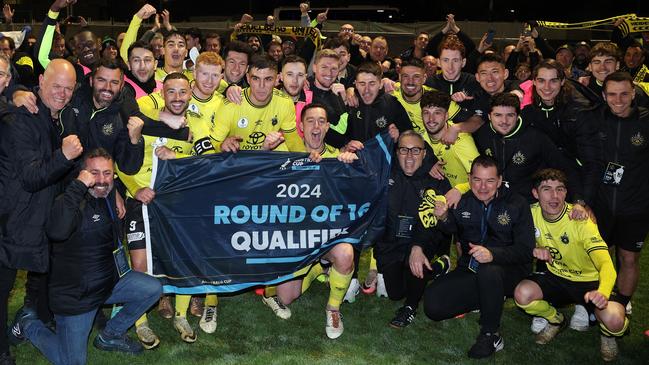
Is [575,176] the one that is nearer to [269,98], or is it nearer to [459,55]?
[459,55]

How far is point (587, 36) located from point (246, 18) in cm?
1278

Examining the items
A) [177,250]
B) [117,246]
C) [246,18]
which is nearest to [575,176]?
[177,250]

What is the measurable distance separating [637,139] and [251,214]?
3.64 metres

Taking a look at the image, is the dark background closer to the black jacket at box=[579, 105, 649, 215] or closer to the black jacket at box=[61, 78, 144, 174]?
the black jacket at box=[579, 105, 649, 215]

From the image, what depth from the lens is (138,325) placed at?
5.74m

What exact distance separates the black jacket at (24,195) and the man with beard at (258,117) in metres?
1.77

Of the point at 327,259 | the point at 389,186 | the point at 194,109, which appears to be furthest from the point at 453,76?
the point at 194,109

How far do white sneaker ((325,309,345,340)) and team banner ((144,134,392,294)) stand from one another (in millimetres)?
519

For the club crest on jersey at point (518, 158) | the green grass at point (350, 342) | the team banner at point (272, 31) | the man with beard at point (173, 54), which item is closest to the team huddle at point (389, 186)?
the club crest on jersey at point (518, 158)

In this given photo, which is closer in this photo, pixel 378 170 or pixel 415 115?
pixel 378 170

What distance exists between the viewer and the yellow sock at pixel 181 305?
5.95m

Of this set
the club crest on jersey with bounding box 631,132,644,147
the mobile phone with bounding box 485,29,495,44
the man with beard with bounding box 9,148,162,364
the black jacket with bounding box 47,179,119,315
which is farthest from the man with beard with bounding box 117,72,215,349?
the mobile phone with bounding box 485,29,495,44

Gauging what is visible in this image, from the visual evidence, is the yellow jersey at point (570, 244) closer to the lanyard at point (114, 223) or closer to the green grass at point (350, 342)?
the green grass at point (350, 342)

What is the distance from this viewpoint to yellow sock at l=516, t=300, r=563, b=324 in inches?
229
